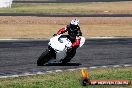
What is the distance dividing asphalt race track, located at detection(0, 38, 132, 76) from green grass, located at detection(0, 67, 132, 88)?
1.19m

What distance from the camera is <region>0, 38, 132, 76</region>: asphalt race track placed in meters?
18.2

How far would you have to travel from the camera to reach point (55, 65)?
18.8 metres

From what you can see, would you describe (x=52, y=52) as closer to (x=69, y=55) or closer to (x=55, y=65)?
(x=69, y=55)

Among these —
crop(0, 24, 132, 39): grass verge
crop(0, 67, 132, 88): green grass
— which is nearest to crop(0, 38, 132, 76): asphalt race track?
crop(0, 67, 132, 88): green grass

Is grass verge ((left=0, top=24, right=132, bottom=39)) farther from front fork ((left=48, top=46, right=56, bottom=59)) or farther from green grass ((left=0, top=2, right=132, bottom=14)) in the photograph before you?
green grass ((left=0, top=2, right=132, bottom=14))

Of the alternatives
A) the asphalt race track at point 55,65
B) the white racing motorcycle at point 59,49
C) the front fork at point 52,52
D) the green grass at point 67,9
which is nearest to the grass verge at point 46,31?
the asphalt race track at point 55,65

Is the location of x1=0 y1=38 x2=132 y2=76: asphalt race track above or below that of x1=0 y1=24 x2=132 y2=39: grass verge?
above

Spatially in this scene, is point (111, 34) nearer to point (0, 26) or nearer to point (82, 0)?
point (0, 26)

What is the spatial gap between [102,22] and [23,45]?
2064 cm

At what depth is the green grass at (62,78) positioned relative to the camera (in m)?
14.0

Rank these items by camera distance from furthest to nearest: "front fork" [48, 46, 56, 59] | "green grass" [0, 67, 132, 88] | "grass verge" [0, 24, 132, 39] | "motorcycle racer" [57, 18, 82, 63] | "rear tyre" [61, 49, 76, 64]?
"grass verge" [0, 24, 132, 39] < "rear tyre" [61, 49, 76, 64] < "front fork" [48, 46, 56, 59] < "motorcycle racer" [57, 18, 82, 63] < "green grass" [0, 67, 132, 88]

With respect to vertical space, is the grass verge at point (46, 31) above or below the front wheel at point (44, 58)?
below

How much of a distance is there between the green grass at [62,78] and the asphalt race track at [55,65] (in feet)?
3.91

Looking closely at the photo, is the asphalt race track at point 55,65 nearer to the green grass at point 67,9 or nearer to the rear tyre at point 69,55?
the rear tyre at point 69,55
